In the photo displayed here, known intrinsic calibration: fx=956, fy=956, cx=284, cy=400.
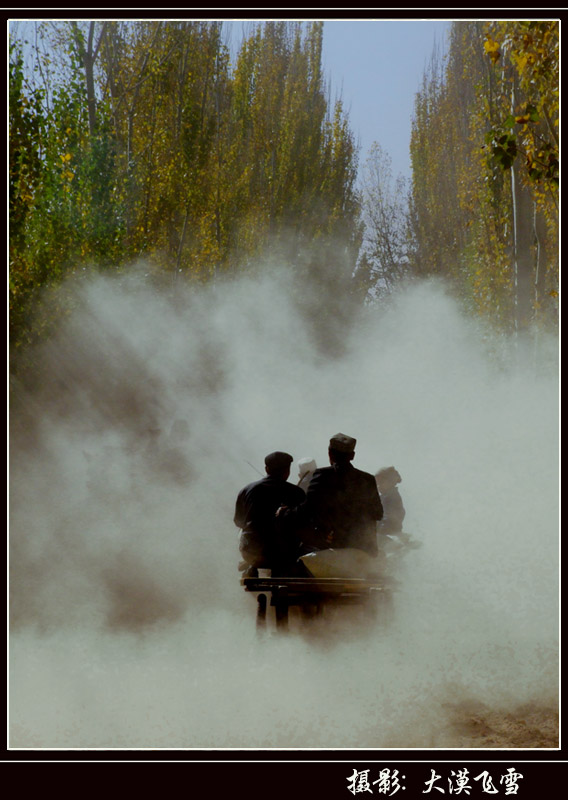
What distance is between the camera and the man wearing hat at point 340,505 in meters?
6.46

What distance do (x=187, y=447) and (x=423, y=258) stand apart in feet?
62.3

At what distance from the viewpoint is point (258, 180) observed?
28969mm

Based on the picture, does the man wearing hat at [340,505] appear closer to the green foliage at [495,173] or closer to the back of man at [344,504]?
the back of man at [344,504]

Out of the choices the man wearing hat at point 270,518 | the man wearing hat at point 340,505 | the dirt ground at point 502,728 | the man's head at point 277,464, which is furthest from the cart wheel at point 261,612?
Answer: the dirt ground at point 502,728

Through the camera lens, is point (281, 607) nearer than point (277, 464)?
Yes

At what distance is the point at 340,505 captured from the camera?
6.49 m

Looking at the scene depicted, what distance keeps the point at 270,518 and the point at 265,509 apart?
0.07 m

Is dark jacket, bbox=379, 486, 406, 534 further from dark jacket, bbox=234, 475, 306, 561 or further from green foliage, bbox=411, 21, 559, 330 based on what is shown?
green foliage, bbox=411, 21, 559, 330

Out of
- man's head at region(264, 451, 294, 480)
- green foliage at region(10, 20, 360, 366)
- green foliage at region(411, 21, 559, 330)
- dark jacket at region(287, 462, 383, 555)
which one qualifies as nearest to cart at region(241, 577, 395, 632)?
dark jacket at region(287, 462, 383, 555)

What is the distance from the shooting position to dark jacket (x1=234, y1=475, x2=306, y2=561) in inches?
263

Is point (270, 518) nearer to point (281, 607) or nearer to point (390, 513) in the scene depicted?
point (281, 607)

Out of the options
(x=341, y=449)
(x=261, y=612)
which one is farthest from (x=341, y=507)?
(x=261, y=612)

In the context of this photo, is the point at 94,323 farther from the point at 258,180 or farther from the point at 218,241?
the point at 258,180

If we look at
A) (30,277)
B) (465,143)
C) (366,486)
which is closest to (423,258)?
(465,143)
